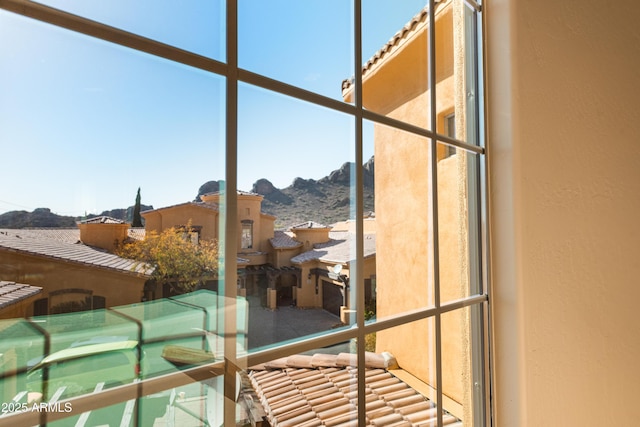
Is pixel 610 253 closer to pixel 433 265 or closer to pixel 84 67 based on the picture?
pixel 433 265

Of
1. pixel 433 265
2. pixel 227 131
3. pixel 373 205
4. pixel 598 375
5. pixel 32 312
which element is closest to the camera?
pixel 32 312

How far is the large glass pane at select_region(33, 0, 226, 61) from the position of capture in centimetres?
47

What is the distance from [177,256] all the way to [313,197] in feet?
0.99

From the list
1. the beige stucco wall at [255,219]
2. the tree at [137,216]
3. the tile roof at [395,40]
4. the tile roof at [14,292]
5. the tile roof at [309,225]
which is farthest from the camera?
the tile roof at [395,40]

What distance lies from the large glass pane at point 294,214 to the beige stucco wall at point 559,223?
1.79 ft

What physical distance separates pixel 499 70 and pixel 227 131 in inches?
35.1

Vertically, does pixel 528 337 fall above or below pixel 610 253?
below

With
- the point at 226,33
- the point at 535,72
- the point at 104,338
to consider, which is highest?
the point at 535,72

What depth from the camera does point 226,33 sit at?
0.59 m

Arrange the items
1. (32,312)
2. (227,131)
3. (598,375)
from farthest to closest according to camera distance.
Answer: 1. (598,375)
2. (227,131)
3. (32,312)

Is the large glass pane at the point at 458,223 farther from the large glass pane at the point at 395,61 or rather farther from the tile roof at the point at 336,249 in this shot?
the tile roof at the point at 336,249

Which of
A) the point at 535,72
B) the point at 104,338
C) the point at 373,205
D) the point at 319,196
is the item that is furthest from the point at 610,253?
the point at 104,338

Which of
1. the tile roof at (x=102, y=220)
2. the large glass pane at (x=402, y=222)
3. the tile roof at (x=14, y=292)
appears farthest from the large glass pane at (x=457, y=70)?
the tile roof at (x=14, y=292)

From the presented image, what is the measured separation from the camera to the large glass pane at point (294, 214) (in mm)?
616
